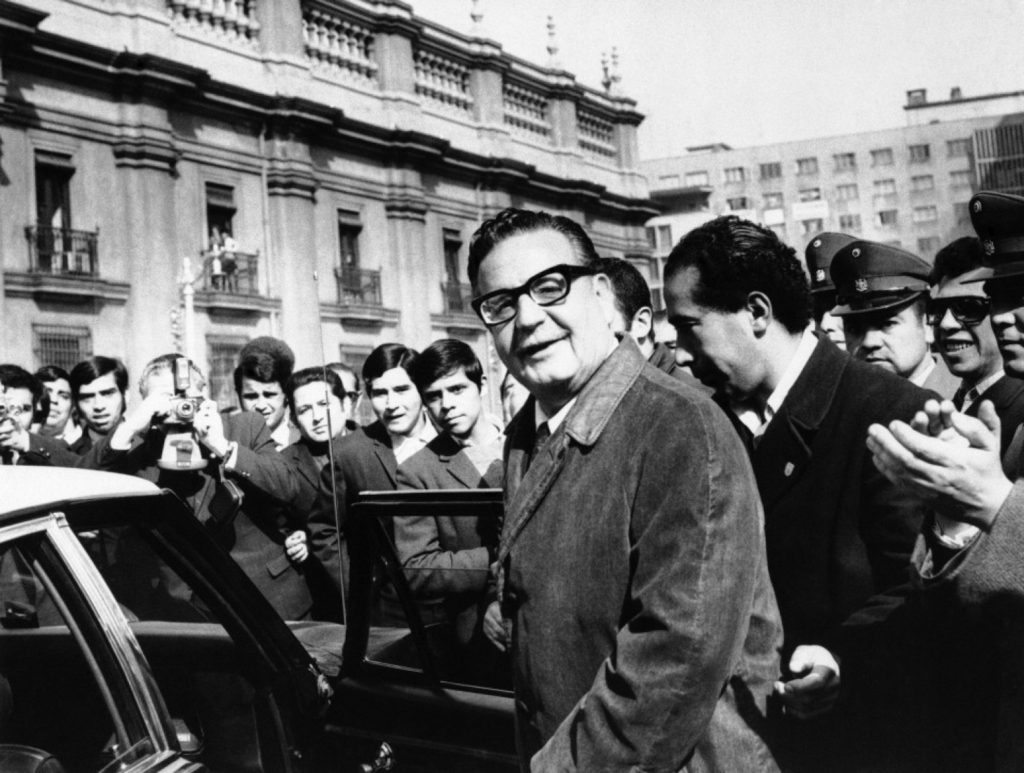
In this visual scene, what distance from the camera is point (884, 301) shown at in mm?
3834

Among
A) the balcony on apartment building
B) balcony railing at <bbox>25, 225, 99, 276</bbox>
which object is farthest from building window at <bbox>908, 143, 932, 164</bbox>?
balcony railing at <bbox>25, 225, 99, 276</bbox>

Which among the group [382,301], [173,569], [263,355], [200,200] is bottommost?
[173,569]

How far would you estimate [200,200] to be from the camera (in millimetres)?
19406

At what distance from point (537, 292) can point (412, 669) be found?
4.29ft

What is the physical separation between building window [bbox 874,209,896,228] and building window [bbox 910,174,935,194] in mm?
2168

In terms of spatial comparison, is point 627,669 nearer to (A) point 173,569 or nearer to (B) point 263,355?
(A) point 173,569

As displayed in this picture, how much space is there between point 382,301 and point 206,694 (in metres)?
21.1

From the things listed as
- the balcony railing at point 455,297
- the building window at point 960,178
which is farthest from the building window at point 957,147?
the balcony railing at point 455,297

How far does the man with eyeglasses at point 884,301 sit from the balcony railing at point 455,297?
20938 millimetres

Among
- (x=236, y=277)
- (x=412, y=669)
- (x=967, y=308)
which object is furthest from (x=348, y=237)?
(x=412, y=669)

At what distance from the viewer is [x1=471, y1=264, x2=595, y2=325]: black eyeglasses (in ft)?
6.66

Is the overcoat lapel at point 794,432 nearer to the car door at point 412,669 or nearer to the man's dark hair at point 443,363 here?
the car door at point 412,669

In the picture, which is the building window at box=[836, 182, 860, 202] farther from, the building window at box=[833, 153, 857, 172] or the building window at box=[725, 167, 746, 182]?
the building window at box=[725, 167, 746, 182]

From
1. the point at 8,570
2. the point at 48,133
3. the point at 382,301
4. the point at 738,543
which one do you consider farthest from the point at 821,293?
the point at 382,301
